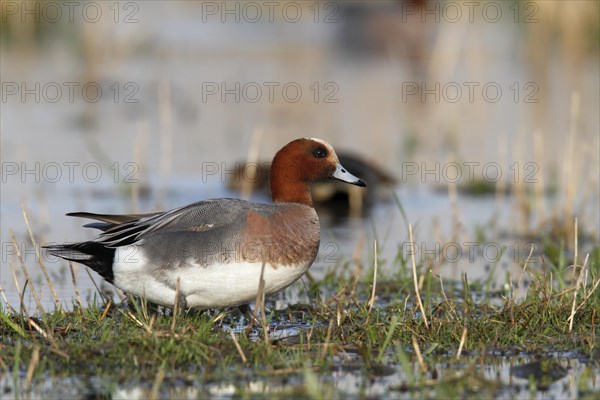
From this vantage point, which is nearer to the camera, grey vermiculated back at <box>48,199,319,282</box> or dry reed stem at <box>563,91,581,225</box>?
grey vermiculated back at <box>48,199,319,282</box>

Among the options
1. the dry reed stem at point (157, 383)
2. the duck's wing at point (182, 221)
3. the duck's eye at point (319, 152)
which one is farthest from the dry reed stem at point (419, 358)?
the duck's eye at point (319, 152)

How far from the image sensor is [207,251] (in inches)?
199

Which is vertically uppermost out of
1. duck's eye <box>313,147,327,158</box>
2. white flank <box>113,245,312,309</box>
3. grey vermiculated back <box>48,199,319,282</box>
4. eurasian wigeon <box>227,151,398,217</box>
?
duck's eye <box>313,147,327,158</box>

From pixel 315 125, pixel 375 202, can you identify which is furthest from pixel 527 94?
pixel 375 202

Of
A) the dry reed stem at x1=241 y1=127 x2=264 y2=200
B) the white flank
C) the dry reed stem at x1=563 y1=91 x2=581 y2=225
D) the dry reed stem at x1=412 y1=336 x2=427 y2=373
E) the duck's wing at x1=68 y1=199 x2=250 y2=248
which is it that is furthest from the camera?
the dry reed stem at x1=241 y1=127 x2=264 y2=200

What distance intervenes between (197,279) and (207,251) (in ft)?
0.44

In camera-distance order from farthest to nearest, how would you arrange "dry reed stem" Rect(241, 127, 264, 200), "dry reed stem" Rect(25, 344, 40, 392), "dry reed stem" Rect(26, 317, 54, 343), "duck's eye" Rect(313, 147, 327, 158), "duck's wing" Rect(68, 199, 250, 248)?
"dry reed stem" Rect(241, 127, 264, 200) → "duck's eye" Rect(313, 147, 327, 158) → "duck's wing" Rect(68, 199, 250, 248) → "dry reed stem" Rect(26, 317, 54, 343) → "dry reed stem" Rect(25, 344, 40, 392)

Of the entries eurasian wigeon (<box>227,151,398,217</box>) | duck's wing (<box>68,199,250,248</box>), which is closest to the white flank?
duck's wing (<box>68,199,250,248</box>)

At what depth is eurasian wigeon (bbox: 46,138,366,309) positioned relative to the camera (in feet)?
16.5

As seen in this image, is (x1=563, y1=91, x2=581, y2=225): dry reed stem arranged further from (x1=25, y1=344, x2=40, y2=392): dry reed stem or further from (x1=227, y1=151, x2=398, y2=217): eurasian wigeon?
(x1=25, y1=344, x2=40, y2=392): dry reed stem

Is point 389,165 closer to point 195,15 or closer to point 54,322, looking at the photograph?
point 54,322

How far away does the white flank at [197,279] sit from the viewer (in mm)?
5000

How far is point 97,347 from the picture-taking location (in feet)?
14.6

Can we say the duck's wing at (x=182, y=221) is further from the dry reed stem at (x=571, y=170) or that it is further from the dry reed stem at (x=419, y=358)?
the dry reed stem at (x=571, y=170)
